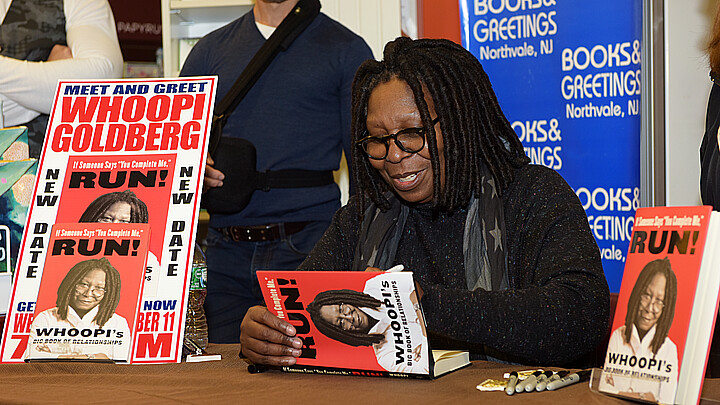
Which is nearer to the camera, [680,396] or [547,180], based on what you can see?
[680,396]

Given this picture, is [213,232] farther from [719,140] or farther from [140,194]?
[719,140]

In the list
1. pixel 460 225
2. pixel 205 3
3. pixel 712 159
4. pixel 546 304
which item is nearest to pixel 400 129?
pixel 460 225

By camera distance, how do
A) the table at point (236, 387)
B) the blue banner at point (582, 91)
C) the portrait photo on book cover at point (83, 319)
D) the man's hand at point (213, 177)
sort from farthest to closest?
1. the blue banner at point (582, 91)
2. the man's hand at point (213, 177)
3. the portrait photo on book cover at point (83, 319)
4. the table at point (236, 387)

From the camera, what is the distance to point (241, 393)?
1185 millimetres

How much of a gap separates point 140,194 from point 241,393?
20.6 inches

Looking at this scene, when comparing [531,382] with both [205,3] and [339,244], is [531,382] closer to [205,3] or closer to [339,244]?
[339,244]

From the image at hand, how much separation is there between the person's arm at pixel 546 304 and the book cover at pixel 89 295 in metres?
0.54

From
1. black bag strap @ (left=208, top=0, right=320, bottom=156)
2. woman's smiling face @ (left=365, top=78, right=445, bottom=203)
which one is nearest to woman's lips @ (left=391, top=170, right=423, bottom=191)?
woman's smiling face @ (left=365, top=78, right=445, bottom=203)

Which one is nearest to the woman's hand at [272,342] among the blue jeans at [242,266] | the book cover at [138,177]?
the book cover at [138,177]

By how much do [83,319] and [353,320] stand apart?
21.1 inches

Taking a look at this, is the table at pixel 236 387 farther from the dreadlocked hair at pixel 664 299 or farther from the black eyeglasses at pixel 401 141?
the black eyeglasses at pixel 401 141

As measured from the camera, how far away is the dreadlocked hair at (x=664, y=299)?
100 centimetres

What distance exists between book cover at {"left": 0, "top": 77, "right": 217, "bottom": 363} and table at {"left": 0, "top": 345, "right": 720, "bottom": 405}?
11cm

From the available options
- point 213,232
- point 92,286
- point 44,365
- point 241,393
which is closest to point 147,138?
point 92,286
